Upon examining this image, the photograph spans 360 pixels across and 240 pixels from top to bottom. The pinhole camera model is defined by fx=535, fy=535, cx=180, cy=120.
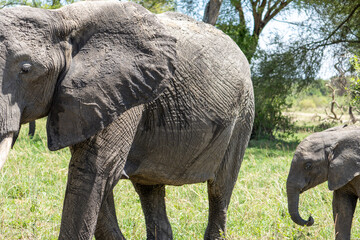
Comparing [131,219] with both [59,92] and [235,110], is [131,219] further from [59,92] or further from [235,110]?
[59,92]

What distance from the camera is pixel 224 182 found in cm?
374

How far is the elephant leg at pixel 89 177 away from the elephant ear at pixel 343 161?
2.21 metres

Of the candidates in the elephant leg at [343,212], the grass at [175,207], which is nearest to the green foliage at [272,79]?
the grass at [175,207]

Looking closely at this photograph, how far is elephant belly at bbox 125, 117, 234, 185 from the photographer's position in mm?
2811

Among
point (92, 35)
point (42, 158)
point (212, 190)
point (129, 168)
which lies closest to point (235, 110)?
point (212, 190)

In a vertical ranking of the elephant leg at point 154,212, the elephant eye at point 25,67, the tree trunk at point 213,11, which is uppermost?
the elephant eye at point 25,67

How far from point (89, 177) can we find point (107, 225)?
0.69m

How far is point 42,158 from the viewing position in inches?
277

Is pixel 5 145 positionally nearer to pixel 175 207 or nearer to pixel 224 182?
pixel 224 182

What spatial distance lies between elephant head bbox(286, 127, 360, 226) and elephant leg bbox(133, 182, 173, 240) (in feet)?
3.60

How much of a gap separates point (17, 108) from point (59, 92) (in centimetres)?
20

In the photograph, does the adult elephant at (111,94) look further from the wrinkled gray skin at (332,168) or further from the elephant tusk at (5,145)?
the wrinkled gray skin at (332,168)

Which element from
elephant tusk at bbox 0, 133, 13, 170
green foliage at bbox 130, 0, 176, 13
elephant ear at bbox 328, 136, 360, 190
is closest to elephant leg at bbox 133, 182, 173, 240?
elephant ear at bbox 328, 136, 360, 190

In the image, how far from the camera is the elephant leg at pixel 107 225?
2.97 meters
